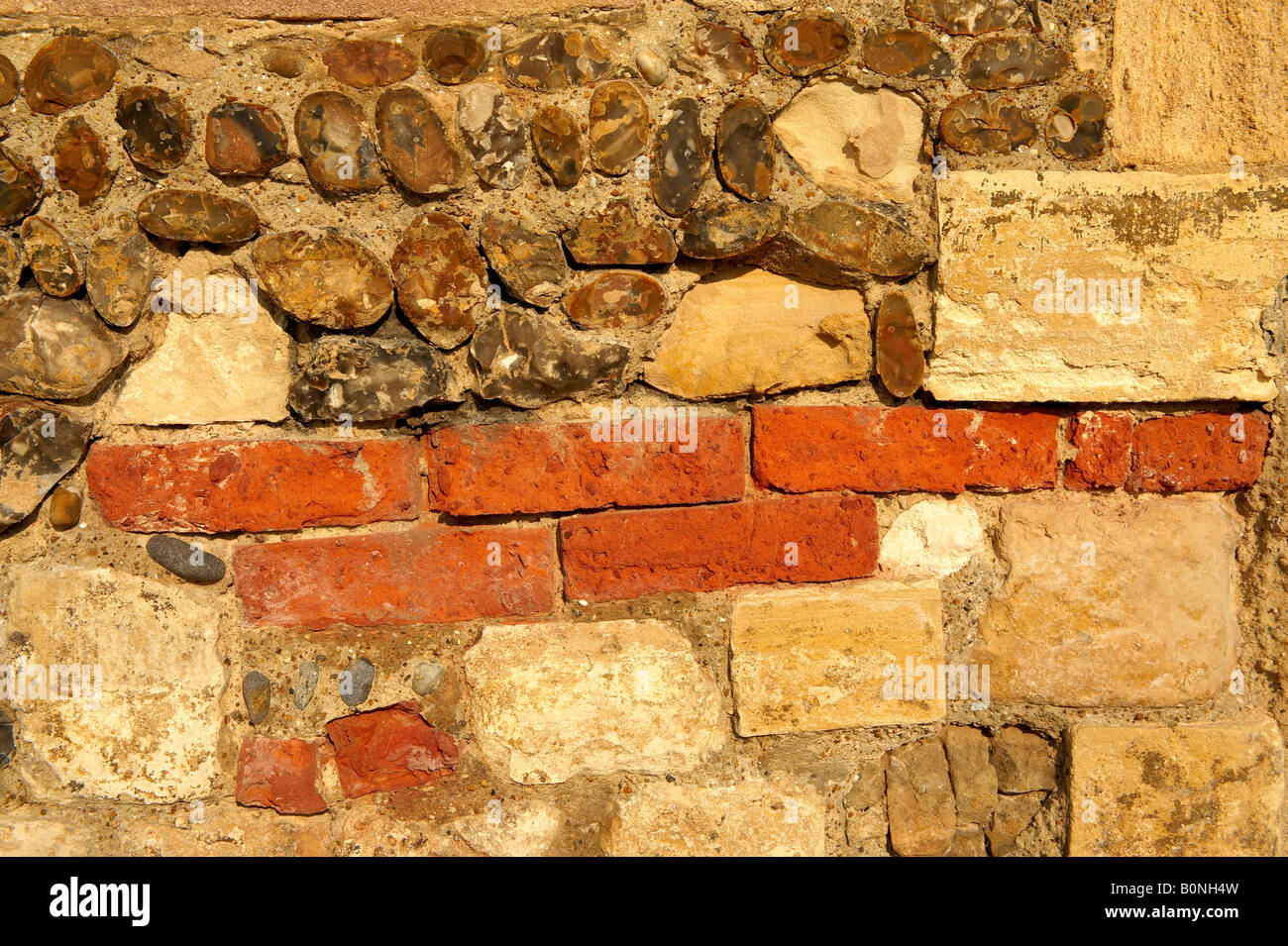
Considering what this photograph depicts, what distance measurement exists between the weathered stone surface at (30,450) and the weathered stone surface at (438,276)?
1.51 ft

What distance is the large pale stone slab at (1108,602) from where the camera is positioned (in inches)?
49.1

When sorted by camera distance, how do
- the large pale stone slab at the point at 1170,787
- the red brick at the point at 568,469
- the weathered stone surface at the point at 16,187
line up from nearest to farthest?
the weathered stone surface at the point at 16,187 → the red brick at the point at 568,469 → the large pale stone slab at the point at 1170,787

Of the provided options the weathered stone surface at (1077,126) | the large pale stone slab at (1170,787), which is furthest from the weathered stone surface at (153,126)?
the large pale stone slab at (1170,787)

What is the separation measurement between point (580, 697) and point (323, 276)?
66cm

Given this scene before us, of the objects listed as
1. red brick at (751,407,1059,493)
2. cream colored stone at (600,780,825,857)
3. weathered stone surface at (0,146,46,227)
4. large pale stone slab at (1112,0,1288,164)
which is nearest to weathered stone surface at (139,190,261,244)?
weathered stone surface at (0,146,46,227)

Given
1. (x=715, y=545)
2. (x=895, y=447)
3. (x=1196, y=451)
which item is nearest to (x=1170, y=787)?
(x=1196, y=451)

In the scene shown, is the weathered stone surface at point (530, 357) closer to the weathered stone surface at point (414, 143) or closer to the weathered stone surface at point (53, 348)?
the weathered stone surface at point (414, 143)

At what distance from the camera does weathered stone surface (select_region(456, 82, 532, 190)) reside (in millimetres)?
1095

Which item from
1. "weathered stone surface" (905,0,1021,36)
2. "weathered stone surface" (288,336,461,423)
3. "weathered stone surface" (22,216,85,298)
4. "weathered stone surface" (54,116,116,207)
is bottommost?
"weathered stone surface" (288,336,461,423)

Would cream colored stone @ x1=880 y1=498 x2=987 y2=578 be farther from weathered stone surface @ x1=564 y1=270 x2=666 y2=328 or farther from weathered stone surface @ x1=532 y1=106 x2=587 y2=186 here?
weathered stone surface @ x1=532 y1=106 x2=587 y2=186

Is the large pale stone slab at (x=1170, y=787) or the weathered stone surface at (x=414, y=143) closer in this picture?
the weathered stone surface at (x=414, y=143)

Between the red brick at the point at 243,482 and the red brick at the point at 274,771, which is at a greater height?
the red brick at the point at 243,482

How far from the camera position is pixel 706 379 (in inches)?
47.1

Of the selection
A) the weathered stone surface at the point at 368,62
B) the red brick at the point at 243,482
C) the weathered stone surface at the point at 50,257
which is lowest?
the red brick at the point at 243,482
